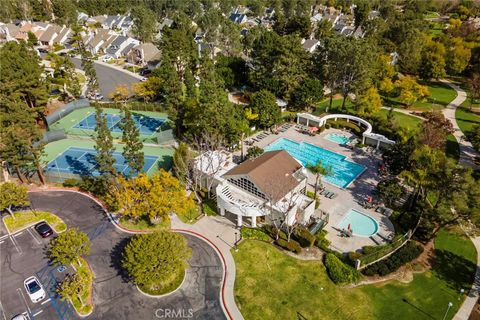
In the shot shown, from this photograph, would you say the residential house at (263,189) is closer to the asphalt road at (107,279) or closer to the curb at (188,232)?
the curb at (188,232)

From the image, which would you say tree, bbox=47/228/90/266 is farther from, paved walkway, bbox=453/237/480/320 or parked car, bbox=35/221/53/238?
paved walkway, bbox=453/237/480/320

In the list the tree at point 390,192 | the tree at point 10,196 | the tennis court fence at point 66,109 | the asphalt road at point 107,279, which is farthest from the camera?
the tennis court fence at point 66,109

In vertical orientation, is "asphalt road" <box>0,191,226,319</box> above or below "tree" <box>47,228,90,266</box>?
below

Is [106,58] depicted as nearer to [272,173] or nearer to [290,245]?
[272,173]

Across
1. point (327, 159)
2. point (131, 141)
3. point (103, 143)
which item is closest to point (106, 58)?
point (131, 141)

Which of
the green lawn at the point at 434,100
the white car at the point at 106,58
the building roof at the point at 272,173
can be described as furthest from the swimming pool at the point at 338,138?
the white car at the point at 106,58

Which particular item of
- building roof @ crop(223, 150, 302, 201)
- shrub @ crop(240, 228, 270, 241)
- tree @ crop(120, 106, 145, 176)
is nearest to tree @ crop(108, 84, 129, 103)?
tree @ crop(120, 106, 145, 176)

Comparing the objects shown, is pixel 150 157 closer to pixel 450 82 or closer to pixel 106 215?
pixel 106 215
